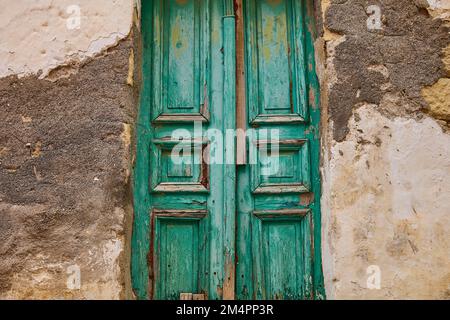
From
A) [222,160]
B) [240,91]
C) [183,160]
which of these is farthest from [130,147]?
[240,91]

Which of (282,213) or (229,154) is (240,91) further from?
(282,213)

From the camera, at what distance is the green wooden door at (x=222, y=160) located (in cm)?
304

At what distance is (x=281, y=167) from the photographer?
312cm

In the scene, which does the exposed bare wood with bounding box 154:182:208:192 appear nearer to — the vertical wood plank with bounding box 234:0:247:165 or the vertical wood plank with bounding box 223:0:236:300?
the vertical wood plank with bounding box 223:0:236:300

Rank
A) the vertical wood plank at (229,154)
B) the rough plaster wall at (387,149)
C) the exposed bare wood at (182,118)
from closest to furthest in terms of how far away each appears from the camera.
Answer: the rough plaster wall at (387,149)
the vertical wood plank at (229,154)
the exposed bare wood at (182,118)

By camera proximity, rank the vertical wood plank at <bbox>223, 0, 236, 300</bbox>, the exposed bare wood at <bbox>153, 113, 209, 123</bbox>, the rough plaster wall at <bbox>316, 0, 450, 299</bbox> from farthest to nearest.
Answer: the exposed bare wood at <bbox>153, 113, 209, 123</bbox>, the vertical wood plank at <bbox>223, 0, 236, 300</bbox>, the rough plaster wall at <bbox>316, 0, 450, 299</bbox>

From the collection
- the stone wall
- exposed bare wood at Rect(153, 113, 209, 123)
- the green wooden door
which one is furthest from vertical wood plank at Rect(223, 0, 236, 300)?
the stone wall

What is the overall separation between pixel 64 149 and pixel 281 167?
1142mm

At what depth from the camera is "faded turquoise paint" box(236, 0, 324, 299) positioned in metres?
3.03

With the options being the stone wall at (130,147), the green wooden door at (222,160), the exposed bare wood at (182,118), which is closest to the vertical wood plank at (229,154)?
the green wooden door at (222,160)

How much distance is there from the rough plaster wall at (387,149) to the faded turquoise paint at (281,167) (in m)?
0.12

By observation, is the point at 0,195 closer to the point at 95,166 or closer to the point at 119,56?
the point at 95,166

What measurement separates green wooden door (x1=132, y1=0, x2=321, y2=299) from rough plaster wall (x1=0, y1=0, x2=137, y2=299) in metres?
0.20

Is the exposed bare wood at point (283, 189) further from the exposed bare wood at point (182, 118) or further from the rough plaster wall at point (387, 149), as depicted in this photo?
the exposed bare wood at point (182, 118)
